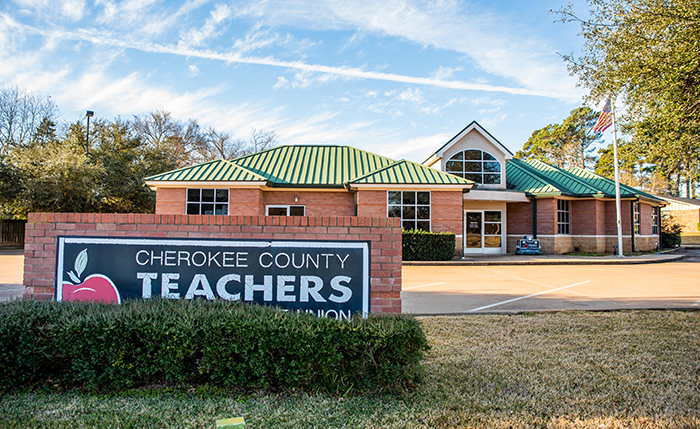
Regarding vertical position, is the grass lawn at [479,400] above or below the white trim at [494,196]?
below

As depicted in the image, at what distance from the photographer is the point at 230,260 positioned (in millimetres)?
4504

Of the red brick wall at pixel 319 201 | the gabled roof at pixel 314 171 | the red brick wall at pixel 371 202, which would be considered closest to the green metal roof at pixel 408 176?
the gabled roof at pixel 314 171

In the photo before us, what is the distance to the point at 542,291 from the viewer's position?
974cm

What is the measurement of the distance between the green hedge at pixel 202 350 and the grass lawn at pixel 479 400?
0.52 ft

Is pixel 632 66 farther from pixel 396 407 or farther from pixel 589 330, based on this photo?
pixel 396 407

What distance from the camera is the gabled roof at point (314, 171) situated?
1806 cm

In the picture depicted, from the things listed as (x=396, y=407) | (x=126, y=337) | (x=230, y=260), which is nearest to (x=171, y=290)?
(x=230, y=260)

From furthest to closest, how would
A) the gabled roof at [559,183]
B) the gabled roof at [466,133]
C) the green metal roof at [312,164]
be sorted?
the gabled roof at [559,183] < the gabled roof at [466,133] < the green metal roof at [312,164]

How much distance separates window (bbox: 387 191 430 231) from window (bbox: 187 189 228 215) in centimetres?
748

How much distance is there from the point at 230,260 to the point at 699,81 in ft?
28.6

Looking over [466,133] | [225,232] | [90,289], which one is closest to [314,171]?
[466,133]

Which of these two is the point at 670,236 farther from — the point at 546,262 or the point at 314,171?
the point at 314,171

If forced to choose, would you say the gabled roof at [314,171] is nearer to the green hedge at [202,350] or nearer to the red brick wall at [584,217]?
the red brick wall at [584,217]

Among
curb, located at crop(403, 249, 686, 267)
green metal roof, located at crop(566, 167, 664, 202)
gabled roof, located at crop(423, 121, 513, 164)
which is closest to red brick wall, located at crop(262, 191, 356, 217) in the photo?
curb, located at crop(403, 249, 686, 267)
